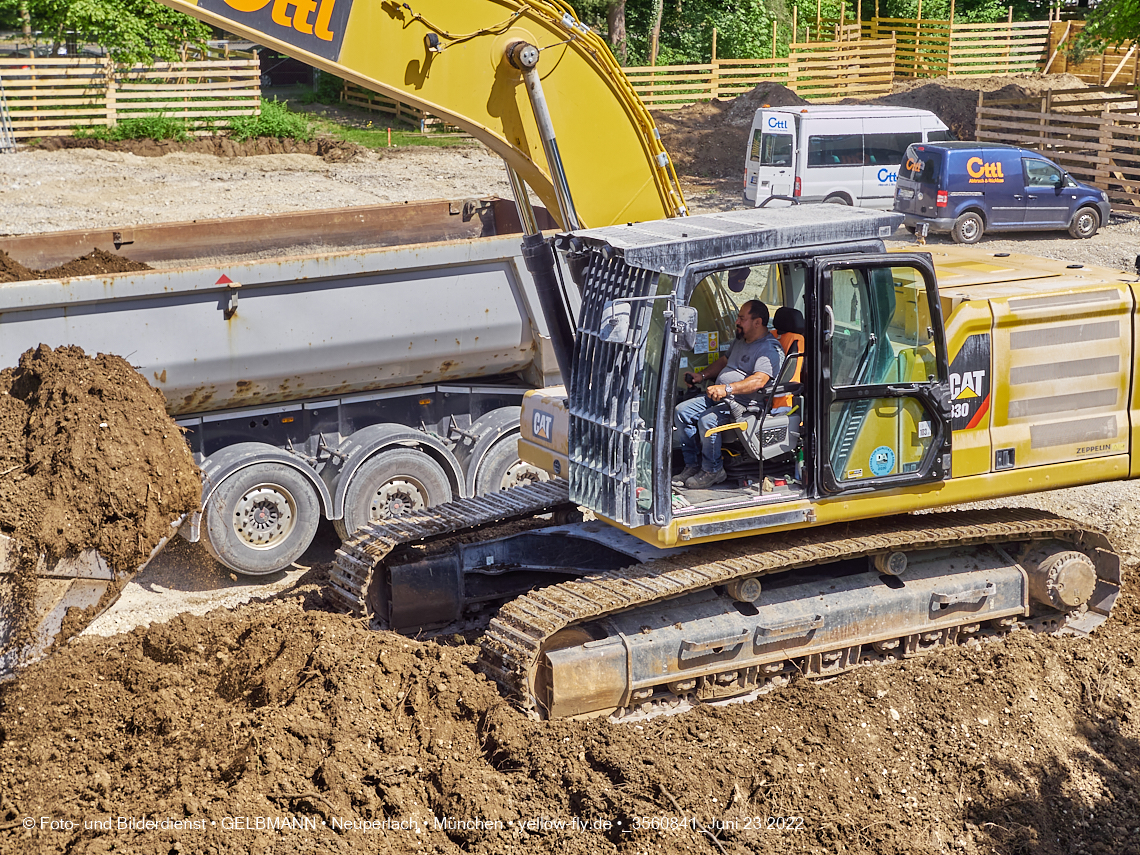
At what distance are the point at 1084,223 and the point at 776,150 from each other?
562 centimetres

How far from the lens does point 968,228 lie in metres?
20.5

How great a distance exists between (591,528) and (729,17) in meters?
34.1

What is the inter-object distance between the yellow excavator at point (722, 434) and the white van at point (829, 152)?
44.7 feet

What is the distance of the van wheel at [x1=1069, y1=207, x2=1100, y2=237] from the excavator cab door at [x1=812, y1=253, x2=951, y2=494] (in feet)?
53.3

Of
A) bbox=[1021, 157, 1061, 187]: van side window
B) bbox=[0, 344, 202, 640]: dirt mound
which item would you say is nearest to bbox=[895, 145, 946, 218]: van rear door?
bbox=[1021, 157, 1061, 187]: van side window

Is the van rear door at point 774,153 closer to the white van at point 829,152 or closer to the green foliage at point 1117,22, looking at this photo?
the white van at point 829,152

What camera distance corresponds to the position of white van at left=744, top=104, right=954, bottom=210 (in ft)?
68.0

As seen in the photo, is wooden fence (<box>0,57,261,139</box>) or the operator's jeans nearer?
the operator's jeans

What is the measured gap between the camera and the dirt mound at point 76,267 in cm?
848

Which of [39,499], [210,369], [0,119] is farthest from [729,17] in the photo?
[39,499]

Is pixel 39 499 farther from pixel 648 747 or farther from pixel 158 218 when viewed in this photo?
pixel 158 218

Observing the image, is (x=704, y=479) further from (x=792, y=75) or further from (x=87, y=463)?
(x=792, y=75)

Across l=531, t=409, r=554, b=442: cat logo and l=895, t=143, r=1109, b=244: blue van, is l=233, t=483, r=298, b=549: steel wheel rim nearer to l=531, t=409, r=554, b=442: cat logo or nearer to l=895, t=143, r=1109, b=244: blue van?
l=531, t=409, r=554, b=442: cat logo

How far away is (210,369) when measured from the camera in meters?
8.20
